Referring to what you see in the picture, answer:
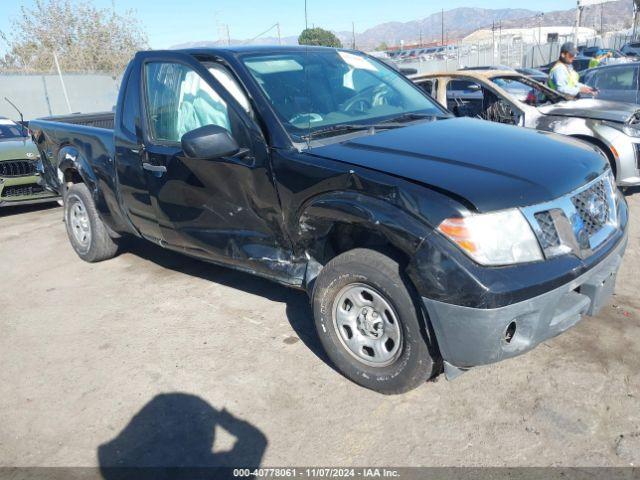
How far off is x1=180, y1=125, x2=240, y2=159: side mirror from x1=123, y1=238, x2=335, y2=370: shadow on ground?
139 centimetres

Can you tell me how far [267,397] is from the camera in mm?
3234

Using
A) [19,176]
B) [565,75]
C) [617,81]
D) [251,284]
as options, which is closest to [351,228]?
[251,284]

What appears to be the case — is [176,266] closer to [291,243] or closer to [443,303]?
[291,243]

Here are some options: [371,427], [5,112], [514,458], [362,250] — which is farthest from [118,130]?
[5,112]

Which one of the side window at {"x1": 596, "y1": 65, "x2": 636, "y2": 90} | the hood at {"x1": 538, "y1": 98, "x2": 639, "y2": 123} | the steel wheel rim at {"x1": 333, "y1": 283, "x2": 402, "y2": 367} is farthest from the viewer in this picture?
the side window at {"x1": 596, "y1": 65, "x2": 636, "y2": 90}

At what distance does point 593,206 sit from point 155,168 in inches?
115

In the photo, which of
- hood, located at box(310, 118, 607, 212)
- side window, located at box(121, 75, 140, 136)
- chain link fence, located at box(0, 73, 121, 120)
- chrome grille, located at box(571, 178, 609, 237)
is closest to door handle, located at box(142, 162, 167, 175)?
side window, located at box(121, 75, 140, 136)

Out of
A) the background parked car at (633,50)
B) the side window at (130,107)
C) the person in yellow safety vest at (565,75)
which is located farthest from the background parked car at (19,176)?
the background parked car at (633,50)

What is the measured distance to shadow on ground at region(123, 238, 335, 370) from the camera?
392cm

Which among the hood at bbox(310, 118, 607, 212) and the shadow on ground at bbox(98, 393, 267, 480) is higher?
the hood at bbox(310, 118, 607, 212)

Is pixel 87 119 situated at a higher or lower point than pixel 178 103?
lower

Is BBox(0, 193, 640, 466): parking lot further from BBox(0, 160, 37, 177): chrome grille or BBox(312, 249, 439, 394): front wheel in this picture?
BBox(0, 160, 37, 177): chrome grille

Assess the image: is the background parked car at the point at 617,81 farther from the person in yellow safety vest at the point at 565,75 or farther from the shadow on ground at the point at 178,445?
the shadow on ground at the point at 178,445

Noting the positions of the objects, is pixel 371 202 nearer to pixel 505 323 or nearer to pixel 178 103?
pixel 505 323
